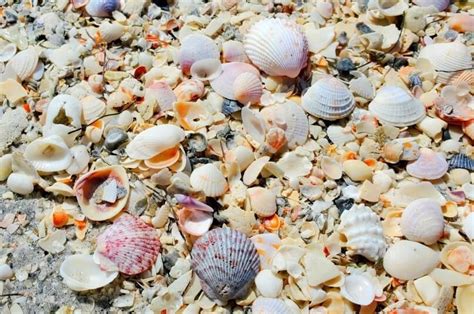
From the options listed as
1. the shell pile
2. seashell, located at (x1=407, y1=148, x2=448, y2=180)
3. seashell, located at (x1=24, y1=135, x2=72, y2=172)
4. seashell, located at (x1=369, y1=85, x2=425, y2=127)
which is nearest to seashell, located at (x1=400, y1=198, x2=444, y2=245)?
the shell pile

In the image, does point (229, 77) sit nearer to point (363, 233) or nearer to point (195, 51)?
point (195, 51)

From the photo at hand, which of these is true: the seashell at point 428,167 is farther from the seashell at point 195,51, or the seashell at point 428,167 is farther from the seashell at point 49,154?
the seashell at point 49,154

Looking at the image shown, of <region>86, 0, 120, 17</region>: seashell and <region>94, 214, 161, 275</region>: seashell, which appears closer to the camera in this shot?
<region>94, 214, 161, 275</region>: seashell

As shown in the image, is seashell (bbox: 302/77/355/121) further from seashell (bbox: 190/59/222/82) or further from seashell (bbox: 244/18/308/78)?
seashell (bbox: 190/59/222/82)

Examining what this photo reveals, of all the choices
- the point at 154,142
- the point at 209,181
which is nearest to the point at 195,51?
the point at 154,142

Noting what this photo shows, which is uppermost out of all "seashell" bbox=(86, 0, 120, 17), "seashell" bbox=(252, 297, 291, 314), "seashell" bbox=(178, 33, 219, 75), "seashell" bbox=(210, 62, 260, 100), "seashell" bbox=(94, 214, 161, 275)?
"seashell" bbox=(86, 0, 120, 17)
